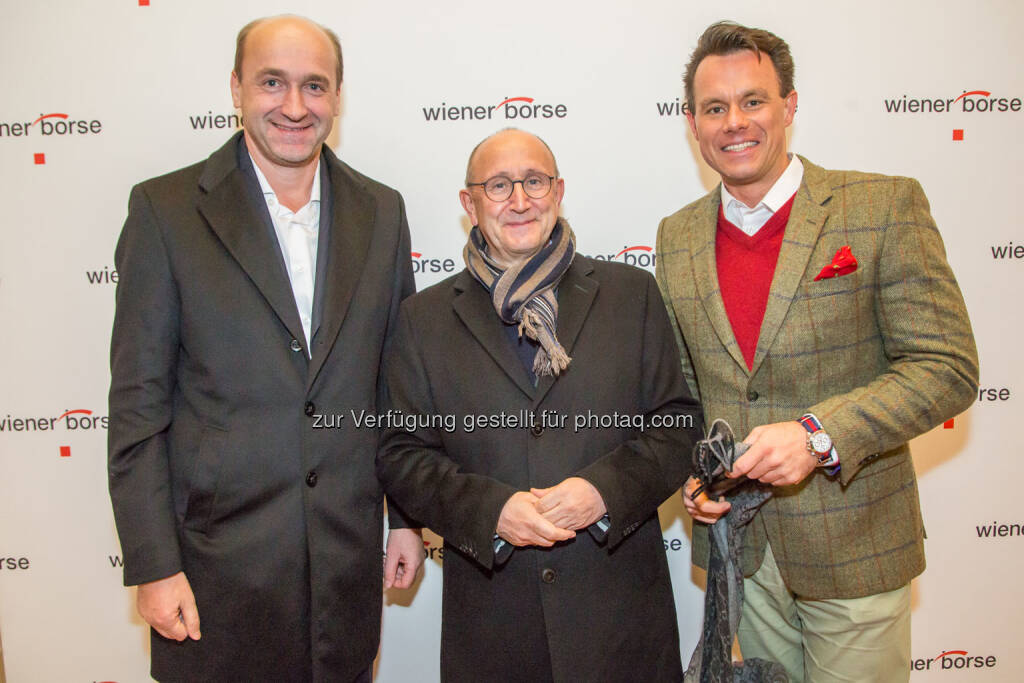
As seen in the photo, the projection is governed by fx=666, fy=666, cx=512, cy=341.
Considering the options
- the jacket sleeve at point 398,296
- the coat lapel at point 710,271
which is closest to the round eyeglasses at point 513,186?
the jacket sleeve at point 398,296

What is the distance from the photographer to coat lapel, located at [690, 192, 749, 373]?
191 cm

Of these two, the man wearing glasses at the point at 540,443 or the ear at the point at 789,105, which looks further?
the ear at the point at 789,105

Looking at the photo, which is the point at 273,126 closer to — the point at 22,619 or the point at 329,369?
the point at 329,369

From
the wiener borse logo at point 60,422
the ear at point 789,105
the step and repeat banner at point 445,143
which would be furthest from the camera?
the wiener borse logo at point 60,422

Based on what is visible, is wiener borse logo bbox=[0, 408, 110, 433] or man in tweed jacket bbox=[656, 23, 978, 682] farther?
wiener borse logo bbox=[0, 408, 110, 433]

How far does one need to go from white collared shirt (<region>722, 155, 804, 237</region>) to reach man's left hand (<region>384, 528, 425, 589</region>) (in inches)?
57.0

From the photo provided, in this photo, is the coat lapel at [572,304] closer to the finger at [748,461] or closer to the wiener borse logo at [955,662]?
the finger at [748,461]

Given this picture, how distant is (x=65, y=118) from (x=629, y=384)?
99.7 inches

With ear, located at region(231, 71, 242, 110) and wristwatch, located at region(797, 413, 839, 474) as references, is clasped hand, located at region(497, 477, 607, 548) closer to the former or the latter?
wristwatch, located at region(797, 413, 839, 474)

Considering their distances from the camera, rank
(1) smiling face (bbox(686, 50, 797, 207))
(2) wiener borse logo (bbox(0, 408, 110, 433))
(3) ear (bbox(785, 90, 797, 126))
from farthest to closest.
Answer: (2) wiener borse logo (bbox(0, 408, 110, 433)) → (3) ear (bbox(785, 90, 797, 126)) → (1) smiling face (bbox(686, 50, 797, 207))

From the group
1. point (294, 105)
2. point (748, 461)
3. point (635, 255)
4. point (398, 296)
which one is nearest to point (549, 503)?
point (748, 461)

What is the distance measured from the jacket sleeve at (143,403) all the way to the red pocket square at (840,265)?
1800 mm

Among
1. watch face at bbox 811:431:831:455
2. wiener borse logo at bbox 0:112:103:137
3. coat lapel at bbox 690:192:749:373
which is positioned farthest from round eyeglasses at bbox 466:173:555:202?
wiener borse logo at bbox 0:112:103:137

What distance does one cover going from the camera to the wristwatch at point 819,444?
174 cm
